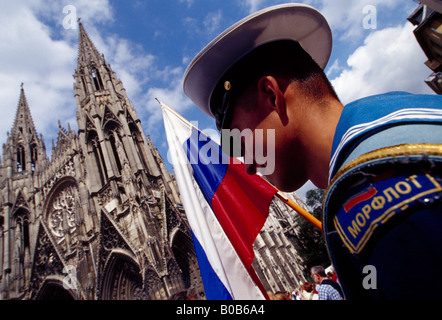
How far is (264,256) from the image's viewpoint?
56.4 ft

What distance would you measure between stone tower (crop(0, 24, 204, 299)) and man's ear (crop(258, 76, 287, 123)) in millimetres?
12281

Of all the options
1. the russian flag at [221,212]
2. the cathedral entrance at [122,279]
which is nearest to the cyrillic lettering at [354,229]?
the russian flag at [221,212]

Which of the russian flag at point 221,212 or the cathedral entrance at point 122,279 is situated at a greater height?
the cathedral entrance at point 122,279

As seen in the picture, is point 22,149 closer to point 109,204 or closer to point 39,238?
point 39,238

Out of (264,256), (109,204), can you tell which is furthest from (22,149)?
(264,256)

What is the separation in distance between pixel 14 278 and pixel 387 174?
2406 cm

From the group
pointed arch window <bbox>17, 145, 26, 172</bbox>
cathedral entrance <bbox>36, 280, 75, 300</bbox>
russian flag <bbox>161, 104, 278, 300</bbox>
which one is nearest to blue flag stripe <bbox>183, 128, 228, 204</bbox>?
russian flag <bbox>161, 104, 278, 300</bbox>

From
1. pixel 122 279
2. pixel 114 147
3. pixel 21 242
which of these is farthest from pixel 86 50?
pixel 122 279

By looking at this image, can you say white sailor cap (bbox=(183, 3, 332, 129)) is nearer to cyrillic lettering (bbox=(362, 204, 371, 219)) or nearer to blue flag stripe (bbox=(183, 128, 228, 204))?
cyrillic lettering (bbox=(362, 204, 371, 219))

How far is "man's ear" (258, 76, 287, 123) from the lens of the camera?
1141 mm

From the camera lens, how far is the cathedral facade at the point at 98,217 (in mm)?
13508

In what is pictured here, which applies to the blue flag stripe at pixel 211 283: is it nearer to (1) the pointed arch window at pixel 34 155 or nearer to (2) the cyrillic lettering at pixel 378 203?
(2) the cyrillic lettering at pixel 378 203

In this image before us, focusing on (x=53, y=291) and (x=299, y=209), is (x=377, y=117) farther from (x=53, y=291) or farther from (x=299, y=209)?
(x=53, y=291)

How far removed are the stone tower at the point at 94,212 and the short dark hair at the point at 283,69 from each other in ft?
40.0
